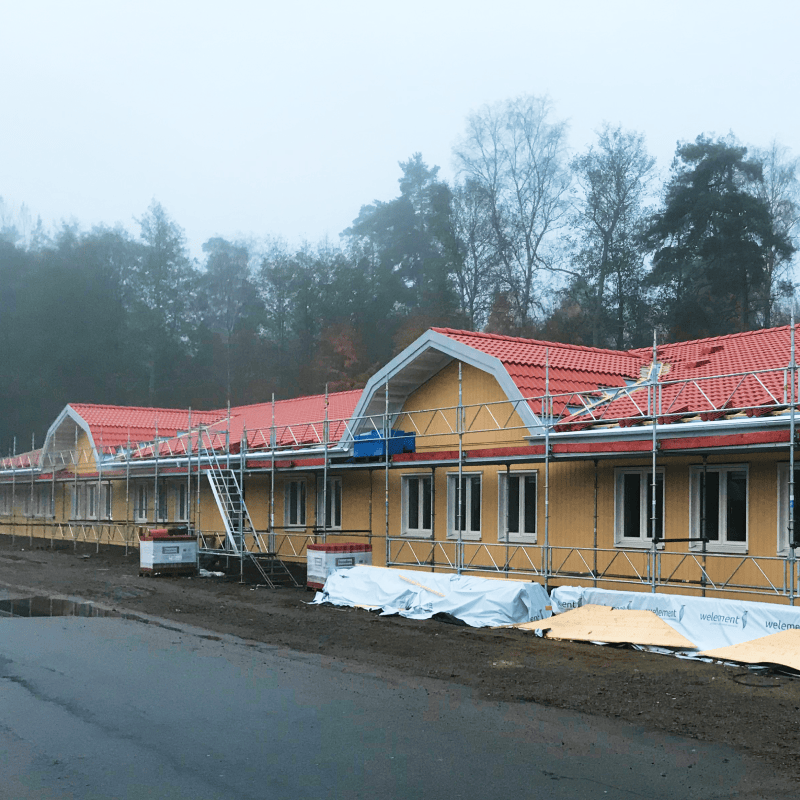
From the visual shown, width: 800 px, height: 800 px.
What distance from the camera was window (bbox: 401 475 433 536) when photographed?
20.7 metres

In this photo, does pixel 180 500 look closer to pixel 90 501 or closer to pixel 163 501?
pixel 163 501

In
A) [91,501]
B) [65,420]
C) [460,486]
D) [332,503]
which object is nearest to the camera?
[460,486]

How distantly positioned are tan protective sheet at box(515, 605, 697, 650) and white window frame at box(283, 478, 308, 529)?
11.2 m

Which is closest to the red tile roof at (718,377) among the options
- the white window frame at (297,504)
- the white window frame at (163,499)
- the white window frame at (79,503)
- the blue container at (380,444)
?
the blue container at (380,444)

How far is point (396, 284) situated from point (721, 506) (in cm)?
4625

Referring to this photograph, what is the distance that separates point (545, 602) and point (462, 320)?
120ft

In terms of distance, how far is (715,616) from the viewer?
12617 mm

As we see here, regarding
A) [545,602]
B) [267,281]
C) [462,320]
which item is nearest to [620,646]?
[545,602]

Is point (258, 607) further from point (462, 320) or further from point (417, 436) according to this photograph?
point (462, 320)

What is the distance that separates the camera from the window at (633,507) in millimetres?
16344

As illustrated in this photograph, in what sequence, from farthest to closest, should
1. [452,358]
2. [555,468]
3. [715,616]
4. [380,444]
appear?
[380,444] → [452,358] → [555,468] → [715,616]

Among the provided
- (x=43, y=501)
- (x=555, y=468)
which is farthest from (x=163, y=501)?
(x=555, y=468)

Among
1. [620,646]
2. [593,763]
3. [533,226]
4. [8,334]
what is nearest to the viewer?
[593,763]

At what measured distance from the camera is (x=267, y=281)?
230 feet
